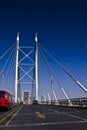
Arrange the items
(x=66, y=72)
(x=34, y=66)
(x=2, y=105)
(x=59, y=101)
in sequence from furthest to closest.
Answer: (x=34, y=66)
(x=59, y=101)
(x=66, y=72)
(x=2, y=105)

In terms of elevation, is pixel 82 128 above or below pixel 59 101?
below

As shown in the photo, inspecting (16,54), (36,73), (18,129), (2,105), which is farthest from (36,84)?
(18,129)

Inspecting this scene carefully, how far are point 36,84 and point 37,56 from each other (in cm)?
661

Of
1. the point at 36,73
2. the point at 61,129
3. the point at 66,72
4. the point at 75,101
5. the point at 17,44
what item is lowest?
the point at 61,129

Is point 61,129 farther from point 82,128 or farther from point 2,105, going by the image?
point 2,105

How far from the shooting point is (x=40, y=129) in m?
11.0

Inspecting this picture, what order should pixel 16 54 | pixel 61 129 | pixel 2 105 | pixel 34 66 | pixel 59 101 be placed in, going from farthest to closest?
pixel 34 66, pixel 16 54, pixel 59 101, pixel 2 105, pixel 61 129

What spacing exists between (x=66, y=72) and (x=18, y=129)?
2607 centimetres

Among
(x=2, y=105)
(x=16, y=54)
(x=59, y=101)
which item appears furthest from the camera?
(x=16, y=54)

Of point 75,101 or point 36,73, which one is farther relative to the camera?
point 36,73

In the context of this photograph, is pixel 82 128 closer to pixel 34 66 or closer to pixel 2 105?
pixel 2 105

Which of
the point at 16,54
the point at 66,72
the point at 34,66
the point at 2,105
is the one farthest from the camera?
the point at 34,66

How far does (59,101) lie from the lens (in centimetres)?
5166

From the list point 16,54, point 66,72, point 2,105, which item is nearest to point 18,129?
point 2,105
